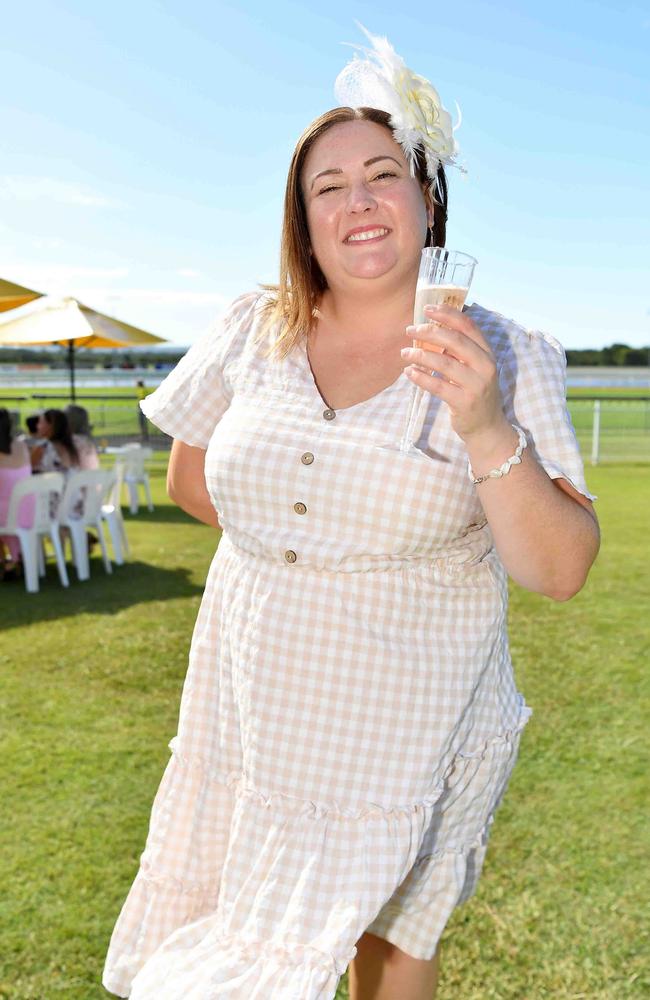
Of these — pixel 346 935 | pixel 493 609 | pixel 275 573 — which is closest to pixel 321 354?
pixel 275 573

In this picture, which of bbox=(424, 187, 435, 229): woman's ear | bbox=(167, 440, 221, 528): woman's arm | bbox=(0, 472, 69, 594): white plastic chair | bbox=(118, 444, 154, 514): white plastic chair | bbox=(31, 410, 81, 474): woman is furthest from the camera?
bbox=(118, 444, 154, 514): white plastic chair

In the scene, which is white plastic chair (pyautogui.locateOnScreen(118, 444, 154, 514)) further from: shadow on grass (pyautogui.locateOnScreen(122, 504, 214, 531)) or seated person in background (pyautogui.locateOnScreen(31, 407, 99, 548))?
seated person in background (pyautogui.locateOnScreen(31, 407, 99, 548))

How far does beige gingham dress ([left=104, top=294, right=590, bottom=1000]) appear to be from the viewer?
65.4 inches

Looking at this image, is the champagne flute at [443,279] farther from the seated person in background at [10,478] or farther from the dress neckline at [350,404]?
the seated person in background at [10,478]

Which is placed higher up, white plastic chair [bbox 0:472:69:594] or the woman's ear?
the woman's ear

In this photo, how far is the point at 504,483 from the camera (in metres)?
1.56

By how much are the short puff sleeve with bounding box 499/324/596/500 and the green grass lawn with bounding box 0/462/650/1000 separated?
6.82 feet

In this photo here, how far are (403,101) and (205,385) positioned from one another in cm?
68

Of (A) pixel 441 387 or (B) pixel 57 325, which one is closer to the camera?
(A) pixel 441 387

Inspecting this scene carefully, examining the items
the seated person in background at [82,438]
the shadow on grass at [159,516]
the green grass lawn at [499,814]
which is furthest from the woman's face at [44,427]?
the green grass lawn at [499,814]

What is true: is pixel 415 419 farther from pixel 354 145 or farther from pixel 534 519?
pixel 354 145

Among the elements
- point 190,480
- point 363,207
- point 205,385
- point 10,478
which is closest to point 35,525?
point 10,478

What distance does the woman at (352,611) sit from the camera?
1624 mm

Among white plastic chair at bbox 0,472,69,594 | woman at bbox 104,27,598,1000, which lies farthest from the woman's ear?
white plastic chair at bbox 0,472,69,594
